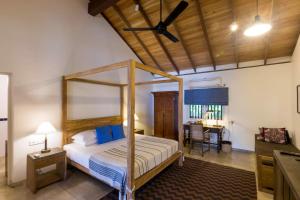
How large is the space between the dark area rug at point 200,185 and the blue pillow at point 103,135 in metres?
1.33

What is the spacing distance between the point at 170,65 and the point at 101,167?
472 centimetres

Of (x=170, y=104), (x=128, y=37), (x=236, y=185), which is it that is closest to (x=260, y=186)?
(x=236, y=185)

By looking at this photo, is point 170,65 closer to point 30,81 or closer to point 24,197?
point 30,81

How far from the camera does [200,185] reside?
2.99 m

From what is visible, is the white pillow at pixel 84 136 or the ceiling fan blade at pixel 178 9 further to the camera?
the white pillow at pixel 84 136

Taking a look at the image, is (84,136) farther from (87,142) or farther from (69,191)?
(69,191)

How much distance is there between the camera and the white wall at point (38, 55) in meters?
2.93

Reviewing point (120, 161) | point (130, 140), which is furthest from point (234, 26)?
point (120, 161)

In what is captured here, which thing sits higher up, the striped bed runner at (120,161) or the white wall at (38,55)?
the white wall at (38,55)

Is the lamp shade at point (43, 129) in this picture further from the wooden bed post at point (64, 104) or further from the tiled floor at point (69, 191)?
the tiled floor at point (69, 191)

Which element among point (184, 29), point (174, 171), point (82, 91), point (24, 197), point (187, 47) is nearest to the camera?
point (24, 197)

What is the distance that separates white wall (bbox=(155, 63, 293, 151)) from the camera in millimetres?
4500

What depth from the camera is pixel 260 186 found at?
287 centimetres

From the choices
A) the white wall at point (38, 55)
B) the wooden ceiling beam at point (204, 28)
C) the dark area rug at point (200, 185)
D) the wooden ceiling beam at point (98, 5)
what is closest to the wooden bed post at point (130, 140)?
the dark area rug at point (200, 185)
